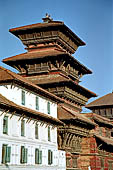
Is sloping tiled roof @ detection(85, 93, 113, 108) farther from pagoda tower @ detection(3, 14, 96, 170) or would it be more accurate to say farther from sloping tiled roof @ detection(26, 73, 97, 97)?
sloping tiled roof @ detection(26, 73, 97, 97)

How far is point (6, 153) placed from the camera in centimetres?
2639

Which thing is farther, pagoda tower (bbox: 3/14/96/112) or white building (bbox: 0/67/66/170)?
pagoda tower (bbox: 3/14/96/112)

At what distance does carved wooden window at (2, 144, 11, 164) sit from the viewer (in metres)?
26.0

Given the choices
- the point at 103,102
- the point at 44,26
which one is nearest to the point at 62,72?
the point at 44,26

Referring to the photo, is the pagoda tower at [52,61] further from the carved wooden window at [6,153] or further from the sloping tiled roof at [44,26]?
the carved wooden window at [6,153]

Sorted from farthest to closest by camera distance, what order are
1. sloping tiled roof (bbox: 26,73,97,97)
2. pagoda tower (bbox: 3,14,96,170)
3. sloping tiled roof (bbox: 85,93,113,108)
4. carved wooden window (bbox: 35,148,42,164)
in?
1. sloping tiled roof (bbox: 85,93,113,108)
2. sloping tiled roof (bbox: 26,73,97,97)
3. pagoda tower (bbox: 3,14,96,170)
4. carved wooden window (bbox: 35,148,42,164)

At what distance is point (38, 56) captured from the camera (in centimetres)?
4531

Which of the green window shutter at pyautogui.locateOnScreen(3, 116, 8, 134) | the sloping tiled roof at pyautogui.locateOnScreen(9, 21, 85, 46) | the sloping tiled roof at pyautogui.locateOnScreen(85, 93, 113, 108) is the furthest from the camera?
the sloping tiled roof at pyautogui.locateOnScreen(85, 93, 113, 108)

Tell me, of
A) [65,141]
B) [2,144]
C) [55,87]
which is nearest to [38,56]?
[55,87]

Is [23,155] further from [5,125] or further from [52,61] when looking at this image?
[52,61]

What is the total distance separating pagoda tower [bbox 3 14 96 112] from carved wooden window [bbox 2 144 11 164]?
57.6ft

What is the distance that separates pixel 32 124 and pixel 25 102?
7.67 ft

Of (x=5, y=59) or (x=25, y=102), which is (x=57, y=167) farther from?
(x=5, y=59)

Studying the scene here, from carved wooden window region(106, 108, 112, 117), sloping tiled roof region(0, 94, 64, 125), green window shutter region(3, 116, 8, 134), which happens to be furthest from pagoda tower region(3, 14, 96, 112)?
green window shutter region(3, 116, 8, 134)
